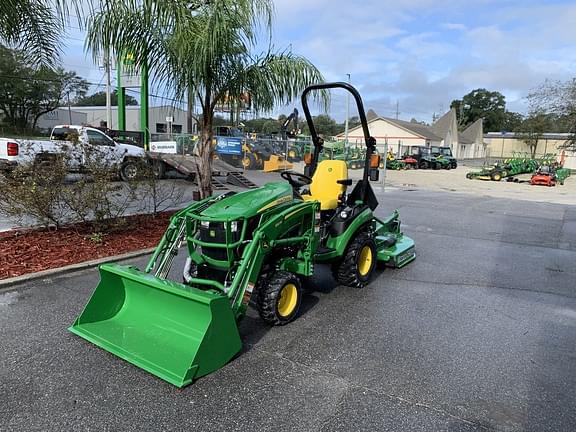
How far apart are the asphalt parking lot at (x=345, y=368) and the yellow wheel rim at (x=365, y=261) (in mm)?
246

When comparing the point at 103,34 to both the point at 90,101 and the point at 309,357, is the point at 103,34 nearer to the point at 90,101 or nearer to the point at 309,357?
the point at 309,357

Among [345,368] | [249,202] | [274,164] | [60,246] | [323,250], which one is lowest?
[345,368]

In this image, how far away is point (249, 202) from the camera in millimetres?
4082

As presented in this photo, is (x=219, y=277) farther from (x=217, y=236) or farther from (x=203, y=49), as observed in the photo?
(x=203, y=49)

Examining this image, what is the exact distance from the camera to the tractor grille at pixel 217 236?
12.5 ft

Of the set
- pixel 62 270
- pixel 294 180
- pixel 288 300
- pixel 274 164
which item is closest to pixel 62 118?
pixel 274 164

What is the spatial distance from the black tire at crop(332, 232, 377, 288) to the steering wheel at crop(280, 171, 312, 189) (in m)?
0.87

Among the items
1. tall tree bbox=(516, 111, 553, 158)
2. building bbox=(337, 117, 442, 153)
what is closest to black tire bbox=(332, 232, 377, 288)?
building bbox=(337, 117, 442, 153)

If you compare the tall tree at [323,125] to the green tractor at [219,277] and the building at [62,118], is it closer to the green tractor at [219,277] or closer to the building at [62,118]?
the green tractor at [219,277]

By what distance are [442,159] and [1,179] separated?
35399 mm

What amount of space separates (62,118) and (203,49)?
55269 millimetres

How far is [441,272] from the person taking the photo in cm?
609

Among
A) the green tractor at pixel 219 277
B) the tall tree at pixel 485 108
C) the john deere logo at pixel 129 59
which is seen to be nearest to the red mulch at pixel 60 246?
the green tractor at pixel 219 277

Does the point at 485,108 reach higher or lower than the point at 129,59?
higher
